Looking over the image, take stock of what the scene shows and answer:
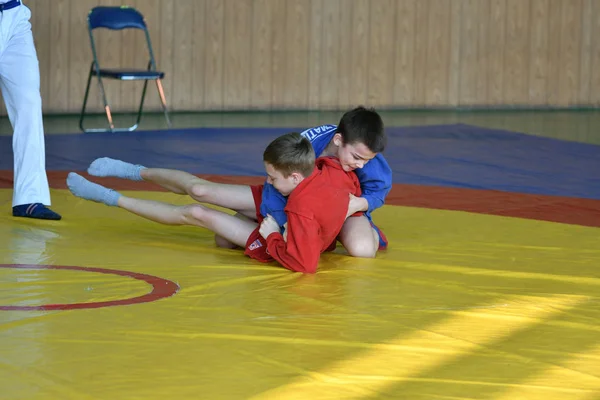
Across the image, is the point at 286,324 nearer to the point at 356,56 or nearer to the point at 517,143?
the point at 517,143

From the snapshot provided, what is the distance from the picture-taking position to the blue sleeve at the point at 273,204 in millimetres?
3467

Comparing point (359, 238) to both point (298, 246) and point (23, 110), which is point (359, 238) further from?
point (23, 110)

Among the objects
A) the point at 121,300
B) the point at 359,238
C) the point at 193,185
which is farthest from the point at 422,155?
the point at 121,300

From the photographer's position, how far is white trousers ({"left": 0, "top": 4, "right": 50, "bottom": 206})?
166 inches

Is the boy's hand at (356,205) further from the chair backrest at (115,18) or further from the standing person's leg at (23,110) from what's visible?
the chair backrest at (115,18)

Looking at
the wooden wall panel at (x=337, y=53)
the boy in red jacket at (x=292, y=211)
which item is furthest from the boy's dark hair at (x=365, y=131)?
the wooden wall panel at (x=337, y=53)

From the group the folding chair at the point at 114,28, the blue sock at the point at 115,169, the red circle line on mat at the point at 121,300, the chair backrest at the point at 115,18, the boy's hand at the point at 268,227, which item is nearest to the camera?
the red circle line on mat at the point at 121,300

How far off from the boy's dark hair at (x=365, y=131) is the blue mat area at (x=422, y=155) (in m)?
2.11

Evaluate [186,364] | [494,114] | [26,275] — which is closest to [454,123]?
[494,114]

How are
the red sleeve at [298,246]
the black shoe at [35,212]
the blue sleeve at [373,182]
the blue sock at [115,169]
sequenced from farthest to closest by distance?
the black shoe at [35,212] → the blue sock at [115,169] → the blue sleeve at [373,182] → the red sleeve at [298,246]

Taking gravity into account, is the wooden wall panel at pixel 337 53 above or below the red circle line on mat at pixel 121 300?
above

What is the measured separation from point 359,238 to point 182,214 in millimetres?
631

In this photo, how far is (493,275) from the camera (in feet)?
10.7

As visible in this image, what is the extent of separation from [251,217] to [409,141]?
161 inches
